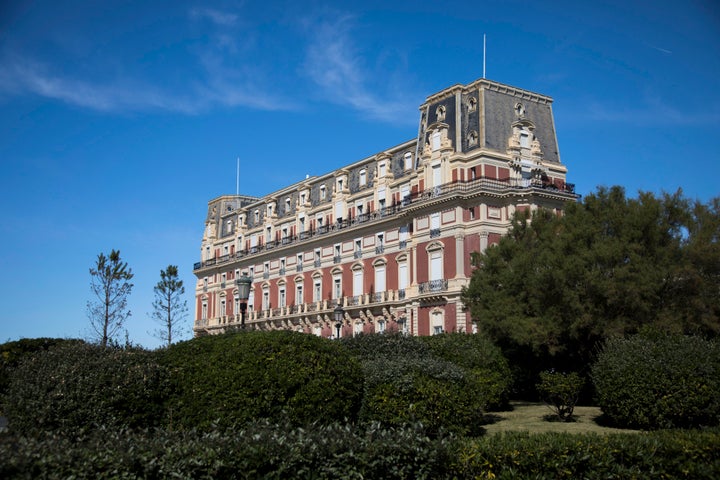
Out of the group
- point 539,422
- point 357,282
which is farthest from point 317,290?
point 539,422

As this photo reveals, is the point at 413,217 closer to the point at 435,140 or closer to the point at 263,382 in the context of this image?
the point at 435,140

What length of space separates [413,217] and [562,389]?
Result: 2493 centimetres

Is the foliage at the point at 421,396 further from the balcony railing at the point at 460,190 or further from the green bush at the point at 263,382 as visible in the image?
the balcony railing at the point at 460,190

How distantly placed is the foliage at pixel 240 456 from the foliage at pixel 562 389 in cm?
1061

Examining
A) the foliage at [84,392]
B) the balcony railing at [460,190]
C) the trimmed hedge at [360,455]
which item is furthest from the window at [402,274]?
the trimmed hedge at [360,455]

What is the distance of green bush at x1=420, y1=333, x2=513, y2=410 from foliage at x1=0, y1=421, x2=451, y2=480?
11873 millimetres

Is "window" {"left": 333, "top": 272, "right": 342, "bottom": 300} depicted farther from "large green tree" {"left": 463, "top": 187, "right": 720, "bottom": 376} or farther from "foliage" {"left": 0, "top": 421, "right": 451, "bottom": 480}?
"foliage" {"left": 0, "top": 421, "right": 451, "bottom": 480}

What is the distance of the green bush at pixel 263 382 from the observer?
11172mm

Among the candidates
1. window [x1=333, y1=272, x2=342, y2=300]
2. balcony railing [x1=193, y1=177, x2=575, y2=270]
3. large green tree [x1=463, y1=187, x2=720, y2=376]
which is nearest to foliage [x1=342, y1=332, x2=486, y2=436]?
large green tree [x1=463, y1=187, x2=720, y2=376]

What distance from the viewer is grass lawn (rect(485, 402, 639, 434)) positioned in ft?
55.5

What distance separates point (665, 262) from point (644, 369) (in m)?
7.74

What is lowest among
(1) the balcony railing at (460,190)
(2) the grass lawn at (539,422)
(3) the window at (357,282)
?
(2) the grass lawn at (539,422)

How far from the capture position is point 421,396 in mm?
13781

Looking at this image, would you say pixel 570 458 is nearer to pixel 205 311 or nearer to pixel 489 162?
pixel 489 162
